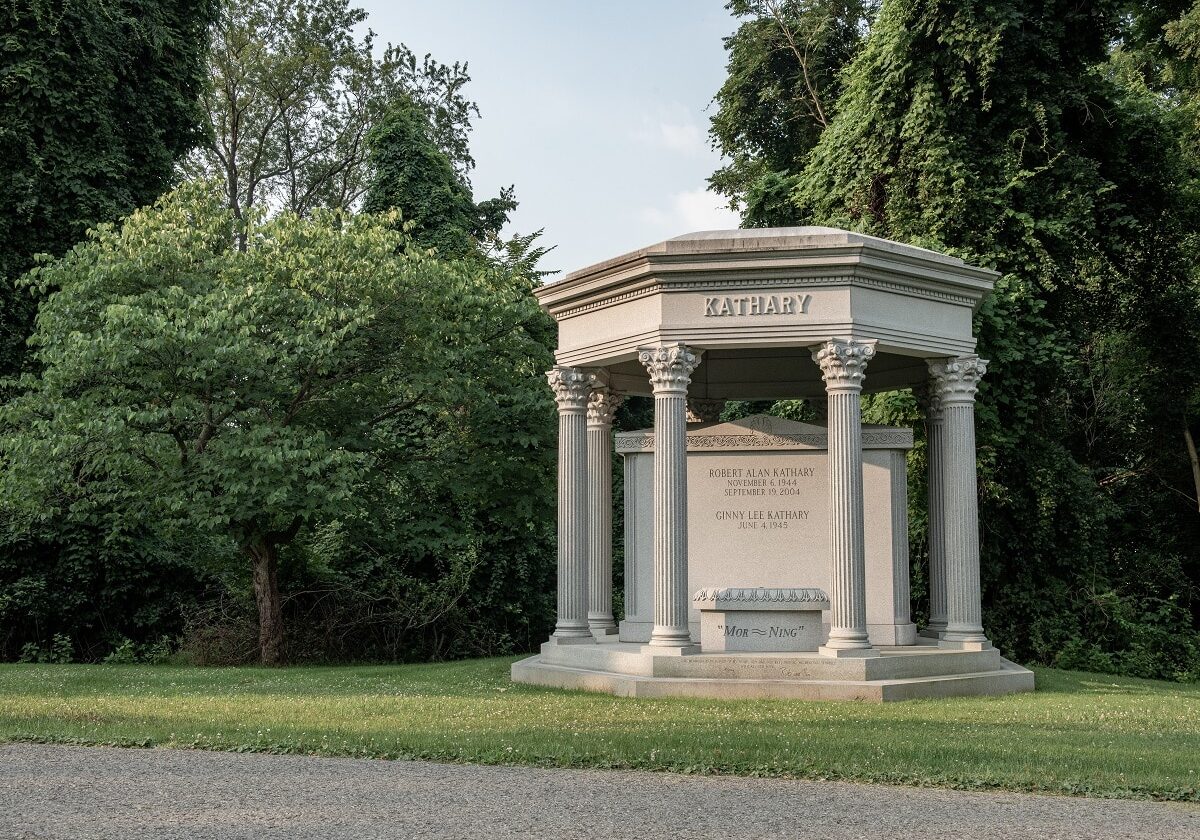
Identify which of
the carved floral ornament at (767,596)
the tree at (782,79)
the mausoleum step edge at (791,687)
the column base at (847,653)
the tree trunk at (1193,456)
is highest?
the tree at (782,79)

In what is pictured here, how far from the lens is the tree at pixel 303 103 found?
45469 millimetres

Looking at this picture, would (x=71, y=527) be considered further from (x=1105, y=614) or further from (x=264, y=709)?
(x=1105, y=614)

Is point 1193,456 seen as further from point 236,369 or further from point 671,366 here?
point 236,369

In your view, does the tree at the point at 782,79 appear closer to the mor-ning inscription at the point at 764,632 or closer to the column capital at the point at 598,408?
the column capital at the point at 598,408

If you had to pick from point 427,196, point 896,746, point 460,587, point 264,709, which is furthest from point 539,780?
point 427,196

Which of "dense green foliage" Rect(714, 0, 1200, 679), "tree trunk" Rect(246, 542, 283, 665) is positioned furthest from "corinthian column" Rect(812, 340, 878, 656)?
"tree trunk" Rect(246, 542, 283, 665)

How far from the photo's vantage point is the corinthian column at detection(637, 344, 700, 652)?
669 inches

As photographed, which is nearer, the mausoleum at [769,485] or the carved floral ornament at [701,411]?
the mausoleum at [769,485]

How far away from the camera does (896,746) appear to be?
11.3 meters

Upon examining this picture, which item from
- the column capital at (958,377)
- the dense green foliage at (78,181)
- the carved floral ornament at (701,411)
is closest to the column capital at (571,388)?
the carved floral ornament at (701,411)

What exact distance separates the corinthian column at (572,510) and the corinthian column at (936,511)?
19.5 ft

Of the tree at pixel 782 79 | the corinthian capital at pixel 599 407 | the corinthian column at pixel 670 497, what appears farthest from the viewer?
the tree at pixel 782 79

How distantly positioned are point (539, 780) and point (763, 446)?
11.1m

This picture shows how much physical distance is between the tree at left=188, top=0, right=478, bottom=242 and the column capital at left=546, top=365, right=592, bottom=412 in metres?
28.7
